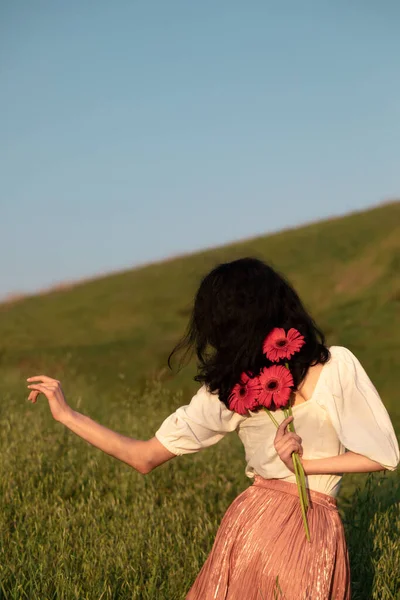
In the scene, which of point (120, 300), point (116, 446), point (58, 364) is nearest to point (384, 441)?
point (116, 446)

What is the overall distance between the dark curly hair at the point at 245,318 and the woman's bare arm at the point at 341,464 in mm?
340

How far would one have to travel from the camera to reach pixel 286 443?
3.13m

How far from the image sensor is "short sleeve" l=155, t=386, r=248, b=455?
11.4 ft

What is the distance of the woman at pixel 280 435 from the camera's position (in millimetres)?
3229

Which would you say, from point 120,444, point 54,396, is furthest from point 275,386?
point 54,396

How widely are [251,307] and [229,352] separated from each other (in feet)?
0.73

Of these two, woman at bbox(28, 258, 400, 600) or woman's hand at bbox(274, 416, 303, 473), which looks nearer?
woman's hand at bbox(274, 416, 303, 473)

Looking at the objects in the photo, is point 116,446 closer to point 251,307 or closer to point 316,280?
point 251,307

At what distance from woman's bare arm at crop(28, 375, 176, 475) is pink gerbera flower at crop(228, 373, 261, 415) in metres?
0.51

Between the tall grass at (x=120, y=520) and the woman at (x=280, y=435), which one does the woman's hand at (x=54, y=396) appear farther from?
the tall grass at (x=120, y=520)

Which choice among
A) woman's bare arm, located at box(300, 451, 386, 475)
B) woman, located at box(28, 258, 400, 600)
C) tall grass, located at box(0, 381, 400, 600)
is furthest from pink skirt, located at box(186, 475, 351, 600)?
tall grass, located at box(0, 381, 400, 600)

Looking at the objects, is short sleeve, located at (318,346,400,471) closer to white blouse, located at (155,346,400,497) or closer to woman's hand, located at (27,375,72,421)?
white blouse, located at (155,346,400,497)

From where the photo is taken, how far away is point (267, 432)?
135 inches

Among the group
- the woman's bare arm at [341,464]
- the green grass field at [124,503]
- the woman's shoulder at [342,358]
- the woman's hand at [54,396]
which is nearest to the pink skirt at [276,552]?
the woman's bare arm at [341,464]
